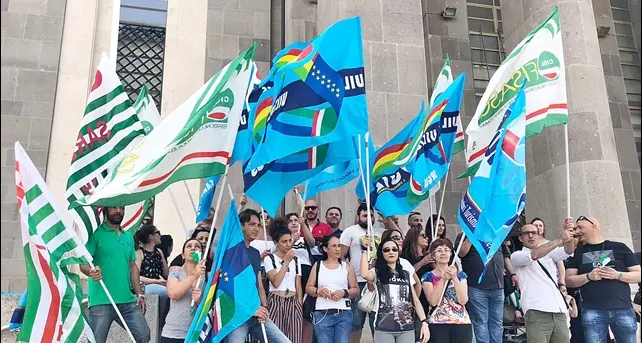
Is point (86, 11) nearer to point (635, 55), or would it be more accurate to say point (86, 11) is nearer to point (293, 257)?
point (293, 257)

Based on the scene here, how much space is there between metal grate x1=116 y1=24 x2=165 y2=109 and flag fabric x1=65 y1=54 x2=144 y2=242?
764 centimetres

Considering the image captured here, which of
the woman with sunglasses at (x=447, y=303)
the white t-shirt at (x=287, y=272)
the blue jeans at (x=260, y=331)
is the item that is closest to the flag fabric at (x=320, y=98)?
the white t-shirt at (x=287, y=272)

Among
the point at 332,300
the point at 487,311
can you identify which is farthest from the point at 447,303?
the point at 332,300

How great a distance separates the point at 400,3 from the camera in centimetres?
1284

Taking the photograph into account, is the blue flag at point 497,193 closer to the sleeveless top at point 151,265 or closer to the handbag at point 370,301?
the handbag at point 370,301

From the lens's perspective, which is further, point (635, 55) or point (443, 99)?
point (635, 55)

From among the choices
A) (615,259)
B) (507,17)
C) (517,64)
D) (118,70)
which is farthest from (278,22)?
(615,259)

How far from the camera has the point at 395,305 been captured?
6.63m

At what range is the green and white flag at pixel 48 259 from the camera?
21.2 ft

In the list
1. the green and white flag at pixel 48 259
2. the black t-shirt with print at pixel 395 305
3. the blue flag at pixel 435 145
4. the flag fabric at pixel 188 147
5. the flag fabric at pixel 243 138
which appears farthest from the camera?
the blue flag at pixel 435 145

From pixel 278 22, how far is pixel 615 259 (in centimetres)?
1219

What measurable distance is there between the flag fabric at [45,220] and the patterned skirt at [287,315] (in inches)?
81.4

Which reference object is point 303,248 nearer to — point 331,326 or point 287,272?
point 287,272

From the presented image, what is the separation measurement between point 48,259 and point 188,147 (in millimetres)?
1900
